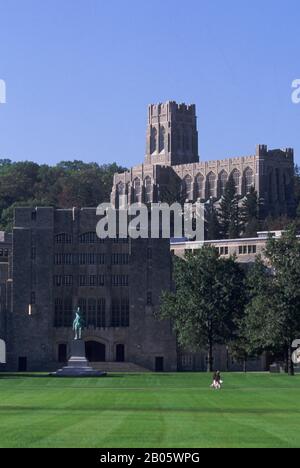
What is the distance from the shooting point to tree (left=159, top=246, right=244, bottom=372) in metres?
119

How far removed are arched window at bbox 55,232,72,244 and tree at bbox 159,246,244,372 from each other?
17.6 metres

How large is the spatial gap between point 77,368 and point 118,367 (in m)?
19.1

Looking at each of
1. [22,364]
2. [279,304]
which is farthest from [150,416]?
[22,364]

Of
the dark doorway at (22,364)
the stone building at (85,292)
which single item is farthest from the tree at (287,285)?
the dark doorway at (22,364)

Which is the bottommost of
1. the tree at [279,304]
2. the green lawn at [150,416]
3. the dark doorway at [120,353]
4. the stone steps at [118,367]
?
the green lawn at [150,416]

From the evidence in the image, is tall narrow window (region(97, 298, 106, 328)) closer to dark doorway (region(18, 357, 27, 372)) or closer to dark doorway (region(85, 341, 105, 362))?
dark doorway (region(85, 341, 105, 362))

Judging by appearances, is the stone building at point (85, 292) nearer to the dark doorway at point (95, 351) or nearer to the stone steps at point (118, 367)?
the dark doorway at point (95, 351)

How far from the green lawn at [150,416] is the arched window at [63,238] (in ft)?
182

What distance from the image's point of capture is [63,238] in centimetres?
Result: 13762

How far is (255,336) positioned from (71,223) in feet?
121

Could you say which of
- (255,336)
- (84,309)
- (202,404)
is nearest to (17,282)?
(84,309)

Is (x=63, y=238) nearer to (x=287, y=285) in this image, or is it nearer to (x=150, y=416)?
(x=287, y=285)

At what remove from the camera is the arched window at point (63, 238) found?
137m

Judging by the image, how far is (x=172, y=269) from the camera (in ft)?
447
